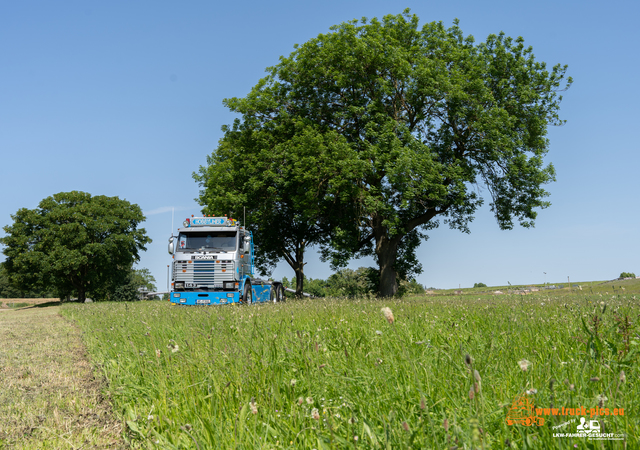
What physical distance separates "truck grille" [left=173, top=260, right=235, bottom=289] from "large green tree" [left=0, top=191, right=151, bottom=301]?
2863cm

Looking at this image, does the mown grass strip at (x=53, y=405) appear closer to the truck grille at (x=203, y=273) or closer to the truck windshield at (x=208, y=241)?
the truck grille at (x=203, y=273)

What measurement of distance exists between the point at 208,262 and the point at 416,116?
496 inches

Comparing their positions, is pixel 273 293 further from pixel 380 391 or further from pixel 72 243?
pixel 72 243

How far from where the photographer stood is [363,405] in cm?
267

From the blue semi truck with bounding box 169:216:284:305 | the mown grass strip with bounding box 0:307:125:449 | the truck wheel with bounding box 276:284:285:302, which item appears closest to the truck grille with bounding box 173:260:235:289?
the blue semi truck with bounding box 169:216:284:305

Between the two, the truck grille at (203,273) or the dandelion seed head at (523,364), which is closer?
the dandelion seed head at (523,364)

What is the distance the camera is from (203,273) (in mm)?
18234

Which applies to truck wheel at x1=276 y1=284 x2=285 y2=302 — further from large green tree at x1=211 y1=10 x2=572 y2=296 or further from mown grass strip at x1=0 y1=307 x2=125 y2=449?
mown grass strip at x1=0 y1=307 x2=125 y2=449

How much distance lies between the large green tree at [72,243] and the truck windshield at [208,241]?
93.9 feet

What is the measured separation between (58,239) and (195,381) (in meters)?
46.0

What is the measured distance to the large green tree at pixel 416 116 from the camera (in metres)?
20.2

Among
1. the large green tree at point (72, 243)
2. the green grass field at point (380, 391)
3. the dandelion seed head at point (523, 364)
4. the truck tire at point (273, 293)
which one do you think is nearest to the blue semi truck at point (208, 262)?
the truck tire at point (273, 293)

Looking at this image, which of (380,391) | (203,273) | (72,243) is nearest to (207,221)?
(203,273)

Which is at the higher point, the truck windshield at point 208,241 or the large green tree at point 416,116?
the large green tree at point 416,116
